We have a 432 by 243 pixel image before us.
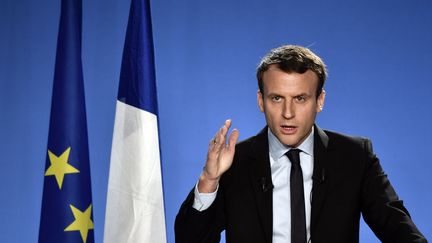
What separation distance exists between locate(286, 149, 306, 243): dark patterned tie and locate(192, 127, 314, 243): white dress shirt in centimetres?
3

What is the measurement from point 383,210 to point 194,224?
59 cm

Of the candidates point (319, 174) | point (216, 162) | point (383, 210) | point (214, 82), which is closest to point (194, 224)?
point (216, 162)

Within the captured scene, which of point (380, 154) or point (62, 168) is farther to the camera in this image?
point (380, 154)

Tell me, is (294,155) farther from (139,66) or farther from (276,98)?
(139,66)

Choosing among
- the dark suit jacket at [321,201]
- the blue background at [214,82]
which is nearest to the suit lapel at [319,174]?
the dark suit jacket at [321,201]

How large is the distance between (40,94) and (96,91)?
0.37 m

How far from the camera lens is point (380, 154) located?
12.0ft

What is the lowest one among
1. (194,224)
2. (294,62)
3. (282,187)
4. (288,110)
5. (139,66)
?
(194,224)

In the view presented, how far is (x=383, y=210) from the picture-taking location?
193cm

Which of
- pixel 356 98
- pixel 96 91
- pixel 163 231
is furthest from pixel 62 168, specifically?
pixel 356 98

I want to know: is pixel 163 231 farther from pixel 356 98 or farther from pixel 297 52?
pixel 356 98

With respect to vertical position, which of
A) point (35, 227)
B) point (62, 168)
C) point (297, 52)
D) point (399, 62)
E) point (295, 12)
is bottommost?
point (35, 227)

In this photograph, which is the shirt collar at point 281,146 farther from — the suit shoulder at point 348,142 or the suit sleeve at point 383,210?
the suit sleeve at point 383,210

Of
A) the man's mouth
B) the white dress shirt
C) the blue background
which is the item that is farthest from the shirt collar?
the blue background
